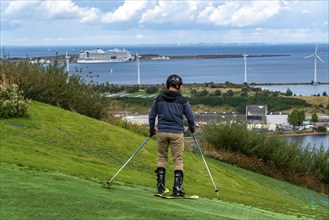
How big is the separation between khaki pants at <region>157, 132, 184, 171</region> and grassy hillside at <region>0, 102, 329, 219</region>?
61 cm

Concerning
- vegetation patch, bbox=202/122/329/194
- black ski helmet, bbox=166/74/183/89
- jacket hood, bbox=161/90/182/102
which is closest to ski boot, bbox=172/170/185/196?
jacket hood, bbox=161/90/182/102

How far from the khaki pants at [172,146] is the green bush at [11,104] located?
22.7 feet

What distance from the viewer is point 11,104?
1405cm

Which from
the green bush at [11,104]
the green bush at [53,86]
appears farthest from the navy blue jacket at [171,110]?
the green bush at [53,86]

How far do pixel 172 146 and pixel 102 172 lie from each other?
8.60ft

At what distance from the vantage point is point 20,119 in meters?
14.2

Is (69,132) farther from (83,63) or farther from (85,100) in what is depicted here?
(83,63)

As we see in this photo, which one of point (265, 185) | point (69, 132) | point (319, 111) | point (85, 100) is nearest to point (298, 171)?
point (265, 185)

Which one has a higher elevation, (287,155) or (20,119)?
(20,119)

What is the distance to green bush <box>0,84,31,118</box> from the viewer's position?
14.0 metres

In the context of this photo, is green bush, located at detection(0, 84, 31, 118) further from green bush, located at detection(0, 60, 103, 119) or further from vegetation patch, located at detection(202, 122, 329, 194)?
vegetation patch, located at detection(202, 122, 329, 194)

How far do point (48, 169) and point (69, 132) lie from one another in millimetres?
4850

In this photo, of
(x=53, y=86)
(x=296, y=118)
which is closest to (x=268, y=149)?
(x=53, y=86)

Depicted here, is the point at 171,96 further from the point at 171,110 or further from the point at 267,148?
the point at 267,148
